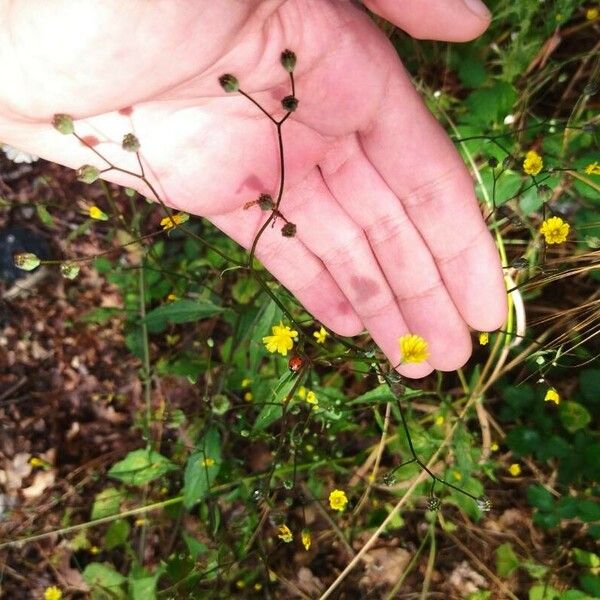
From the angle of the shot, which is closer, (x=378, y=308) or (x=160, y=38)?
(x=160, y=38)

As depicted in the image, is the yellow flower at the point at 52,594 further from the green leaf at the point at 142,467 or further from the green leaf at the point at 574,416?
the green leaf at the point at 574,416

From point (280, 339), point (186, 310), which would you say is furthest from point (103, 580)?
point (280, 339)

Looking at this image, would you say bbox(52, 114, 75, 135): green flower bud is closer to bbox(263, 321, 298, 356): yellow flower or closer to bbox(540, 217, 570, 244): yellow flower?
bbox(263, 321, 298, 356): yellow flower

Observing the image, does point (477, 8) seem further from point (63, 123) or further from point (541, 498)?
point (541, 498)

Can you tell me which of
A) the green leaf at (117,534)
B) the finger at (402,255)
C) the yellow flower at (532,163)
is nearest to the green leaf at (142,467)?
the green leaf at (117,534)

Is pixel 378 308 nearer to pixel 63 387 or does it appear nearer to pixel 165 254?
pixel 165 254

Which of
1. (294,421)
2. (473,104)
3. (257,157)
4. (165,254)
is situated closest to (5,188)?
(165,254)
